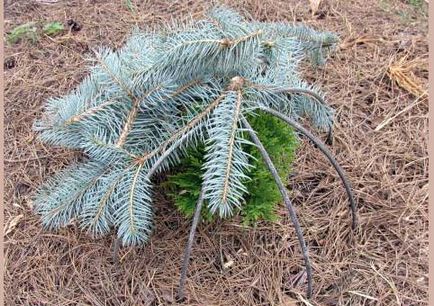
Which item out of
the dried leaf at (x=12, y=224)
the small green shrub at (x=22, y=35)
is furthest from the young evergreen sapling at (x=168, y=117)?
the small green shrub at (x=22, y=35)

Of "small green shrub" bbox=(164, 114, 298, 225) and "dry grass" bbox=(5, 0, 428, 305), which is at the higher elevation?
"small green shrub" bbox=(164, 114, 298, 225)

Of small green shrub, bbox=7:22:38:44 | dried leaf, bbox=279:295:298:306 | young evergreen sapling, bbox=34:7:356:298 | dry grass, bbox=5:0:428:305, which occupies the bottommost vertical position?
dried leaf, bbox=279:295:298:306

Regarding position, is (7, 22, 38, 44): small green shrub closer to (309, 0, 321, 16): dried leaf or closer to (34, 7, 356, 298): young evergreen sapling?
(34, 7, 356, 298): young evergreen sapling

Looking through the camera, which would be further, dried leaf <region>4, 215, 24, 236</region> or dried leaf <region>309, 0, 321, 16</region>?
dried leaf <region>309, 0, 321, 16</region>

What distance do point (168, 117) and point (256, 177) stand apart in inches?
12.0

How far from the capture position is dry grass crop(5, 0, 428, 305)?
1742mm

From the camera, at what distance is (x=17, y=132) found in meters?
2.13

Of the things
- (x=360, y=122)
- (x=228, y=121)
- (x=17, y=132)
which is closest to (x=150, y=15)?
(x=17, y=132)

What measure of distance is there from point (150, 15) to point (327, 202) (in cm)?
119

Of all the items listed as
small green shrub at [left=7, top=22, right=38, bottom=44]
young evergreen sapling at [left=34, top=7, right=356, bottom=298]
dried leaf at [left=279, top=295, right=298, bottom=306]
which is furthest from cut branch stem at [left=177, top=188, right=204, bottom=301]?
small green shrub at [left=7, top=22, right=38, bottom=44]

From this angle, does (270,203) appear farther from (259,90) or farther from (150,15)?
(150,15)

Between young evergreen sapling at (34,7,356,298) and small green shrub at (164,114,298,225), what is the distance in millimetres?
37

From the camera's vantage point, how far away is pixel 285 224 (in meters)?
1.87

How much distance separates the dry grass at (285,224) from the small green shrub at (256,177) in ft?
0.49
